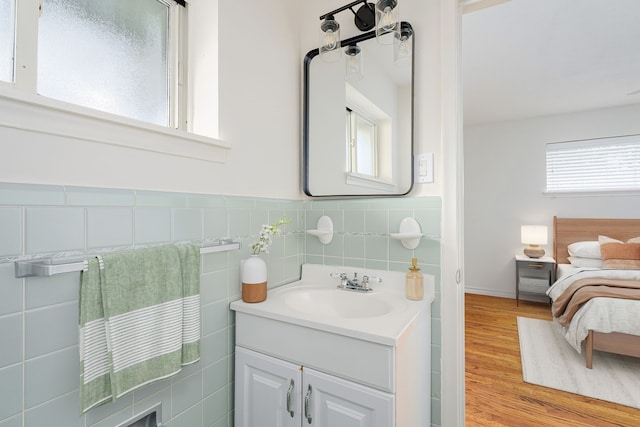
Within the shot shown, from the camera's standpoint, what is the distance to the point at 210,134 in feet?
3.91

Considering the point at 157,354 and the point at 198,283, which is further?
the point at 198,283

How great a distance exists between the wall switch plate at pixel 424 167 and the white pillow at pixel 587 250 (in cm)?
337

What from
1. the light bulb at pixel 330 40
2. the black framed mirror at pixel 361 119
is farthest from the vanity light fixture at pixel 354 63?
the light bulb at pixel 330 40

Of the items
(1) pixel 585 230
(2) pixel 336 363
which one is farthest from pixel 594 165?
(2) pixel 336 363

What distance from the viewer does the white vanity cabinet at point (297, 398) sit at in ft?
3.12

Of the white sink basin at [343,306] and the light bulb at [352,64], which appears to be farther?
the light bulb at [352,64]

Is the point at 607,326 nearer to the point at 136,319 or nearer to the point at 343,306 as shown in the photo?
the point at 343,306

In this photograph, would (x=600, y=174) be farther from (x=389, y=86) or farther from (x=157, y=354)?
(x=157, y=354)

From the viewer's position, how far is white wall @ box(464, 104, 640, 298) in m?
3.68

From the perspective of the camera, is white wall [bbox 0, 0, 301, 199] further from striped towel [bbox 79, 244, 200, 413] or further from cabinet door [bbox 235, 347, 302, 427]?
cabinet door [bbox 235, 347, 302, 427]

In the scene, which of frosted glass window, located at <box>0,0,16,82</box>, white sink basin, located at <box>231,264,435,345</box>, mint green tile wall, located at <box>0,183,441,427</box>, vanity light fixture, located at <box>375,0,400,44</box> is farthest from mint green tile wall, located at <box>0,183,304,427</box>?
vanity light fixture, located at <box>375,0,400,44</box>

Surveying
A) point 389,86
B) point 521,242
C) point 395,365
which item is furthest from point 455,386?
point 521,242

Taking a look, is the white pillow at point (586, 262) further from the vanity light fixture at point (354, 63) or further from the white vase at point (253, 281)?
the white vase at point (253, 281)

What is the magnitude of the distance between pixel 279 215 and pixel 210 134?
0.51 m
